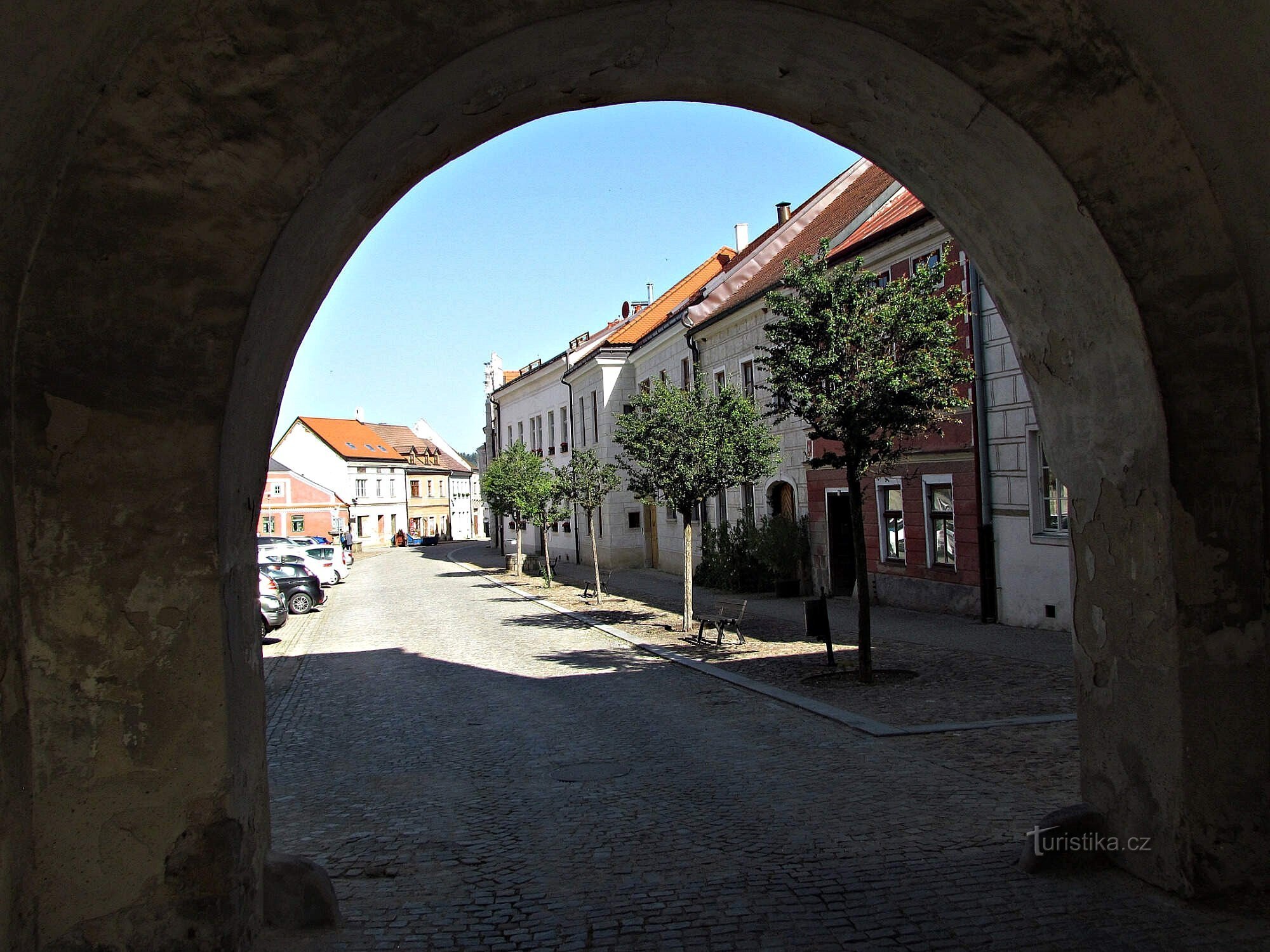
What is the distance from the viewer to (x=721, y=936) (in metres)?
4.82

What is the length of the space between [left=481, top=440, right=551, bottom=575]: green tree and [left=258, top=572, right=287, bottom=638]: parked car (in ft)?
32.6

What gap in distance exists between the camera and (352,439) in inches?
3216

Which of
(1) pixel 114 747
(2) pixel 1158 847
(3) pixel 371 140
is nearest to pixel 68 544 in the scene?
(1) pixel 114 747

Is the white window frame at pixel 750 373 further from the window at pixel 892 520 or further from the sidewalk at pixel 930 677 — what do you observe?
the sidewalk at pixel 930 677

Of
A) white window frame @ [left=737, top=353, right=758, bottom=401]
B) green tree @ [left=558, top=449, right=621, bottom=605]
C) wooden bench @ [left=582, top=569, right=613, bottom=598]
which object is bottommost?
wooden bench @ [left=582, top=569, right=613, bottom=598]

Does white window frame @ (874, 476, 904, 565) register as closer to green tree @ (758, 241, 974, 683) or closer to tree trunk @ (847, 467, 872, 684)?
green tree @ (758, 241, 974, 683)

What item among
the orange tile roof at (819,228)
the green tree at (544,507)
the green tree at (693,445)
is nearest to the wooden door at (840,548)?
the green tree at (693,445)

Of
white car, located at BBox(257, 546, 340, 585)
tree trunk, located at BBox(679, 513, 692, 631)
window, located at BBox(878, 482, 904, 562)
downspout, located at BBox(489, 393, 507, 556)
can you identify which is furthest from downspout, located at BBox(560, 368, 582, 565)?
tree trunk, located at BBox(679, 513, 692, 631)

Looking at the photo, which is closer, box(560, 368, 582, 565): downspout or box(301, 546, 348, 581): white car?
box(301, 546, 348, 581): white car

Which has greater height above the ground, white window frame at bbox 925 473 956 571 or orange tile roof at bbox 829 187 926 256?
orange tile roof at bbox 829 187 926 256

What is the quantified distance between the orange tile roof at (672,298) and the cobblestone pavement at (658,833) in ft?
89.6

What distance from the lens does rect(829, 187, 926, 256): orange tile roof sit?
786 inches

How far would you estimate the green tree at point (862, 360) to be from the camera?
489 inches

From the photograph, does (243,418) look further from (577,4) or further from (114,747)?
(577,4)
